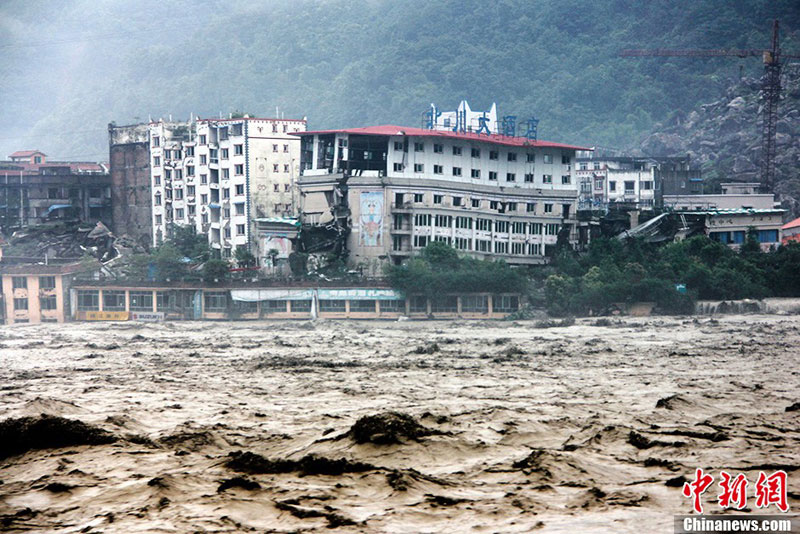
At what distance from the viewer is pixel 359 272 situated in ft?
225

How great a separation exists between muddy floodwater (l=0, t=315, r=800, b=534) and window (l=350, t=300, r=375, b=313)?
1343 centimetres

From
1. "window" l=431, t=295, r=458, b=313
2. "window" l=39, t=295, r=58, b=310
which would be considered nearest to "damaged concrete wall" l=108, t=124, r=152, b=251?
"window" l=39, t=295, r=58, b=310

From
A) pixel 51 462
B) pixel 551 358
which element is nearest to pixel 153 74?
pixel 551 358

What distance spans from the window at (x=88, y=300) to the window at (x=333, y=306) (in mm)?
15047

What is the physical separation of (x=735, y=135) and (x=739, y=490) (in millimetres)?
102444

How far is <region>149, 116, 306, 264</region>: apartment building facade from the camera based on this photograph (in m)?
78.8

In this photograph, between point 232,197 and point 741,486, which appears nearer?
point 741,486

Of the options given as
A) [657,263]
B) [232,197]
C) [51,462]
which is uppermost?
[232,197]

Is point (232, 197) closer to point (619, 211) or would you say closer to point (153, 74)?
point (619, 211)

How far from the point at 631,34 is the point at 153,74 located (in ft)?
251

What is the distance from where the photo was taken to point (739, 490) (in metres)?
20.6

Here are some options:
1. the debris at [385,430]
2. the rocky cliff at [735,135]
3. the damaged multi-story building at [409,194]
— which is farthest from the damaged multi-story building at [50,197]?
the debris at [385,430]

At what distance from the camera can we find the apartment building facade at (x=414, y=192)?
7081 cm

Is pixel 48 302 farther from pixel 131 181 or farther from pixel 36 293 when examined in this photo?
pixel 131 181
